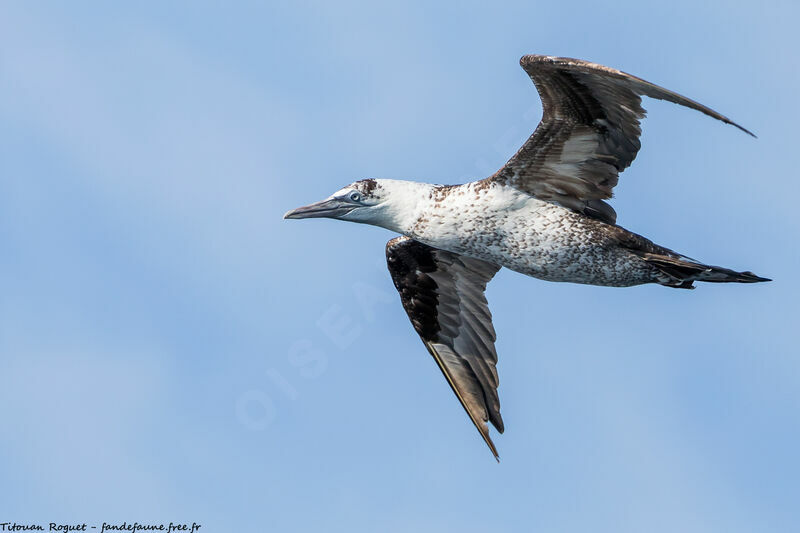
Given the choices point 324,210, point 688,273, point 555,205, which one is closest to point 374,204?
point 324,210

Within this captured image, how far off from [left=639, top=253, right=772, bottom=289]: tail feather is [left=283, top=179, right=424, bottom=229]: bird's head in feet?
9.18

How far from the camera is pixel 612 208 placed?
48.6 ft

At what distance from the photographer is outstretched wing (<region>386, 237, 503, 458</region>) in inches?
659

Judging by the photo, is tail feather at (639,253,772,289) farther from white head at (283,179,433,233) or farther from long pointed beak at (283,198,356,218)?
long pointed beak at (283,198,356,218)

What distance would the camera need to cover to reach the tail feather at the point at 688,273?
14.2 meters

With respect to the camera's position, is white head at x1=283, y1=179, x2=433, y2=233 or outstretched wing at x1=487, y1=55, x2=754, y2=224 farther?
white head at x1=283, y1=179, x2=433, y2=233

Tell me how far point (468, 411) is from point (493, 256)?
2394 mm

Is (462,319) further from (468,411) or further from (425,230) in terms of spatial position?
(425,230)

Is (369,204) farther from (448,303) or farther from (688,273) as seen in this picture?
(688,273)

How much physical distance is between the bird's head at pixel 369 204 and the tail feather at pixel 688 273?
9.18ft

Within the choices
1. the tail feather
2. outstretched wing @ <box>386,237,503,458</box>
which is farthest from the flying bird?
outstretched wing @ <box>386,237,503,458</box>

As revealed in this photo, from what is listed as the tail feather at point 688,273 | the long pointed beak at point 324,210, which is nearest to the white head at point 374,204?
the long pointed beak at point 324,210

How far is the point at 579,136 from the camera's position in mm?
14141

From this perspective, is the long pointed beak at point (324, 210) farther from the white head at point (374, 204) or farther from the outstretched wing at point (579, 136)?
the outstretched wing at point (579, 136)
